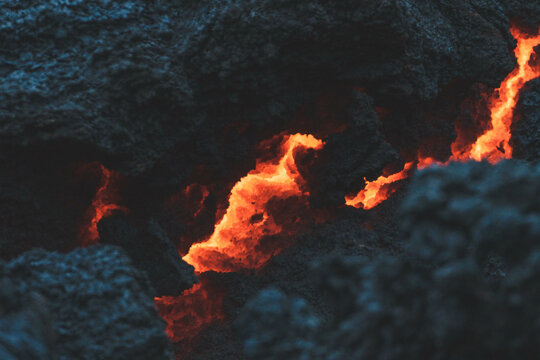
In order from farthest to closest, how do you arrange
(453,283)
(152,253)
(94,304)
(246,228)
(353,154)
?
(246,228)
(353,154)
(152,253)
(94,304)
(453,283)

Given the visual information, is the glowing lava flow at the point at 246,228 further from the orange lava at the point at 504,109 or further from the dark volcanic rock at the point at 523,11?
the dark volcanic rock at the point at 523,11

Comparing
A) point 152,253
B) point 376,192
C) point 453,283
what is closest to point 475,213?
point 453,283

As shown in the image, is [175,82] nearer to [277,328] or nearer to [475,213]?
[277,328]

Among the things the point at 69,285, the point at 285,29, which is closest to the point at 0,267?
the point at 69,285

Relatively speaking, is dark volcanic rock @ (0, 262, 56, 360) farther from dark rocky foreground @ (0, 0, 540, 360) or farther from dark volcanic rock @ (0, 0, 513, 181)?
dark volcanic rock @ (0, 0, 513, 181)

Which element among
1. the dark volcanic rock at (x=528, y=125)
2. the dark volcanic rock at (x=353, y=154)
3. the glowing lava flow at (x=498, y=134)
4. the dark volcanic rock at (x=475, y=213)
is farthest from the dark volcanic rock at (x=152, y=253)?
the dark volcanic rock at (x=528, y=125)

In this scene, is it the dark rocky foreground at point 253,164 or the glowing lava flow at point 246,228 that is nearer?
the dark rocky foreground at point 253,164
